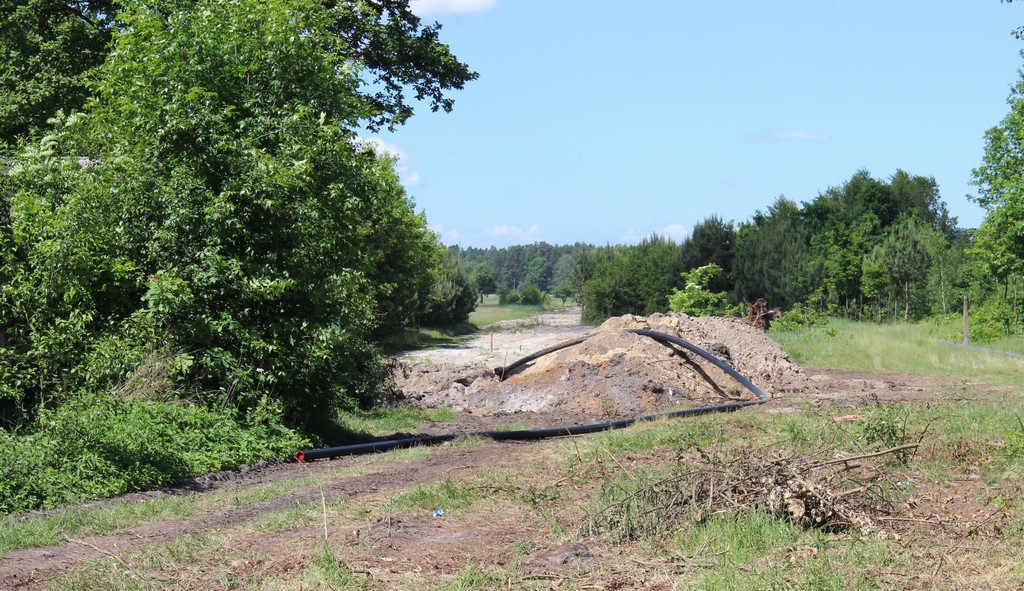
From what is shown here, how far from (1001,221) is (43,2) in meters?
33.2

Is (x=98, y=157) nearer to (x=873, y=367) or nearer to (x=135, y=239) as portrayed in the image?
(x=135, y=239)

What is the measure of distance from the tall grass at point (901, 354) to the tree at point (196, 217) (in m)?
16.2

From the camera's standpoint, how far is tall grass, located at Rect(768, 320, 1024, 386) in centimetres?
2455

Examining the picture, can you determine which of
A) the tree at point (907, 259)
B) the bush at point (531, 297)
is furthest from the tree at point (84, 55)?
the bush at point (531, 297)

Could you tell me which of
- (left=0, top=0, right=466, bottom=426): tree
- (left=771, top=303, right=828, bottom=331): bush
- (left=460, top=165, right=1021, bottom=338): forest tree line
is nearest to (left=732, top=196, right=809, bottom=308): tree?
(left=460, top=165, right=1021, bottom=338): forest tree line

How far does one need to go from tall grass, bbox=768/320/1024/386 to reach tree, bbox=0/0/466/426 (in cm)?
1617

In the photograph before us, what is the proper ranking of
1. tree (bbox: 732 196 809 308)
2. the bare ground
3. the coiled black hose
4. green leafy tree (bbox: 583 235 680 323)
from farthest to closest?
green leafy tree (bbox: 583 235 680 323) → tree (bbox: 732 196 809 308) → the coiled black hose → the bare ground

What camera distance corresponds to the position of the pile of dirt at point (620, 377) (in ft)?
66.0

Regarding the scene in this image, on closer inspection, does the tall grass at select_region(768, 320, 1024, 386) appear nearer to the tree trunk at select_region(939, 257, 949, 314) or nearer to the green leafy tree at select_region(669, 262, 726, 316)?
the green leafy tree at select_region(669, 262, 726, 316)

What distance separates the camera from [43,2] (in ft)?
77.6

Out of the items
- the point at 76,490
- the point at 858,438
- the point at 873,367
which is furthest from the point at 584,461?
the point at 873,367

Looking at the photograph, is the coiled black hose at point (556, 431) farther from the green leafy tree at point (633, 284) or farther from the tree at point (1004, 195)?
the green leafy tree at point (633, 284)

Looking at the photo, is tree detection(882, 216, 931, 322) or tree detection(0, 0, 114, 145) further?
tree detection(882, 216, 931, 322)

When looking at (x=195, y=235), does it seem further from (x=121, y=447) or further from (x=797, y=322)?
(x=797, y=322)
